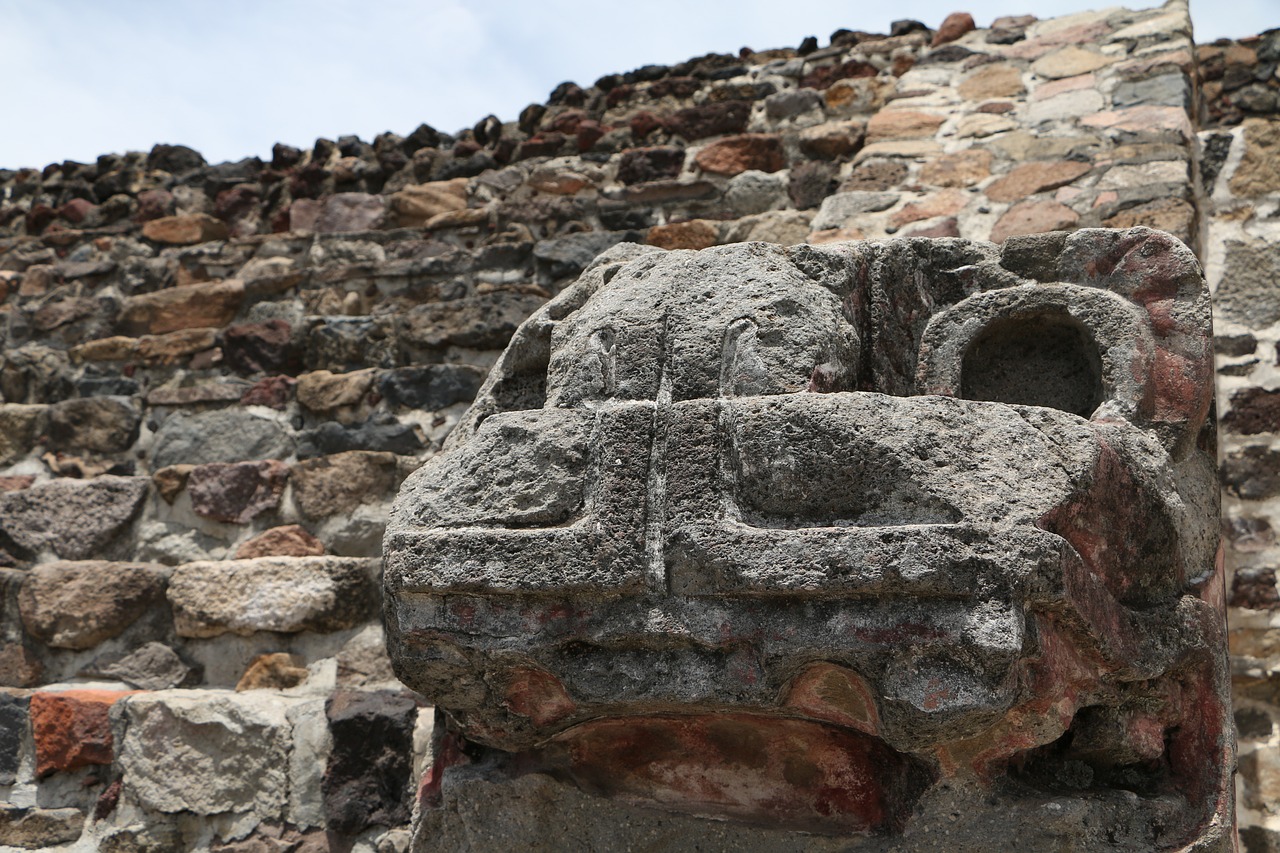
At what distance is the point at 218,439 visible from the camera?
2938 mm

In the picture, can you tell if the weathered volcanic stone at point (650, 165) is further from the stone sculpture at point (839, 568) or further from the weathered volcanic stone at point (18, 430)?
the weathered volcanic stone at point (18, 430)

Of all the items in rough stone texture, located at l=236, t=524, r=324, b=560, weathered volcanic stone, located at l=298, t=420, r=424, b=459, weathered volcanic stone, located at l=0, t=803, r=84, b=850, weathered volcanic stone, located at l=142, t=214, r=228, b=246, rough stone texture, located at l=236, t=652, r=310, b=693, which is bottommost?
weathered volcanic stone, located at l=0, t=803, r=84, b=850

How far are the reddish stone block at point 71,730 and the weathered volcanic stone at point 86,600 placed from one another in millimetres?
179

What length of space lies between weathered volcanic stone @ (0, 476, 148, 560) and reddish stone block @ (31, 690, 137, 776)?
41cm

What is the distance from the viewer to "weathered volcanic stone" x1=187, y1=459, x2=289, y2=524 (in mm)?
2795

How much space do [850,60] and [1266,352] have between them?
139 centimetres

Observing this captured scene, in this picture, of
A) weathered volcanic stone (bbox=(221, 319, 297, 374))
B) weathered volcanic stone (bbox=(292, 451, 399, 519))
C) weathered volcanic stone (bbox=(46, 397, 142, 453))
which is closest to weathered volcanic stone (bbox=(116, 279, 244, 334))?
weathered volcanic stone (bbox=(221, 319, 297, 374))

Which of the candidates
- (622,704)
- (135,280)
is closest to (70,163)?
(135,280)

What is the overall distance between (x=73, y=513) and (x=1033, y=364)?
2.31 m

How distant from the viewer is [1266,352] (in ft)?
7.59

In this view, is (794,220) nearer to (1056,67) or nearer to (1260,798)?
(1056,67)

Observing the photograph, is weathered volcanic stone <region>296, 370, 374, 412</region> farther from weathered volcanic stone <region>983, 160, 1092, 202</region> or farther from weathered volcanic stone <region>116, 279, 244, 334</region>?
weathered volcanic stone <region>983, 160, 1092, 202</region>

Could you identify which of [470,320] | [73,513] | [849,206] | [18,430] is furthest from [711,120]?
[18,430]

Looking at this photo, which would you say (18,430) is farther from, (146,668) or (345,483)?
(345,483)
